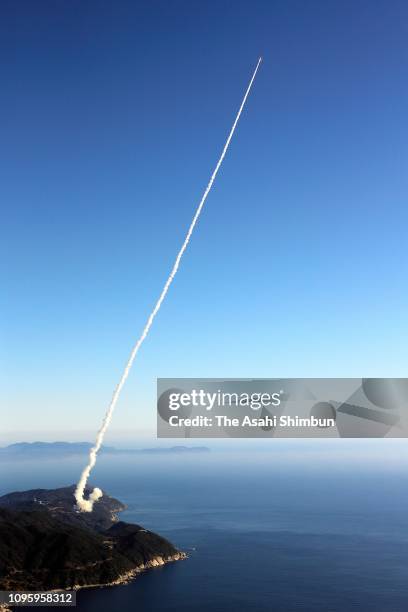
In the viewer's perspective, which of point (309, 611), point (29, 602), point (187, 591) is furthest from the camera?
point (187, 591)

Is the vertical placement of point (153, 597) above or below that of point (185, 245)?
below

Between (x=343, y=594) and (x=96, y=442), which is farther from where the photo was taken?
(x=343, y=594)

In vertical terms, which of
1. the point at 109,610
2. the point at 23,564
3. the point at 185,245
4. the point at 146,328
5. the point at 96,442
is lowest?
the point at 109,610

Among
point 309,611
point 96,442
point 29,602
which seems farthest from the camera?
point 29,602

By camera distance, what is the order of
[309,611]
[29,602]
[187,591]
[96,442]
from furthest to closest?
[187,591] < [29,602] < [309,611] < [96,442]

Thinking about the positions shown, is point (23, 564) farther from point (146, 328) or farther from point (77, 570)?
point (146, 328)

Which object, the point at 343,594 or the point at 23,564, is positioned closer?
the point at 343,594

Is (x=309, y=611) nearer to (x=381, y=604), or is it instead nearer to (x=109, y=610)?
(x=381, y=604)

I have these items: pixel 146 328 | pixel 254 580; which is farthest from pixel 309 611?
pixel 146 328

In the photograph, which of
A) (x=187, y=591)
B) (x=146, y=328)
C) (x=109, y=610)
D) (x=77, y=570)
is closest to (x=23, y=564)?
(x=77, y=570)
